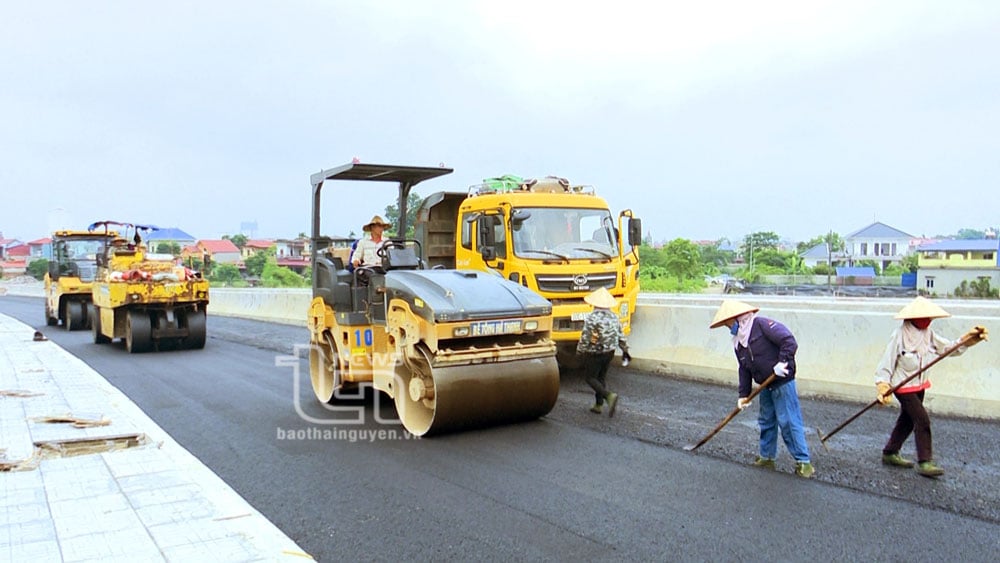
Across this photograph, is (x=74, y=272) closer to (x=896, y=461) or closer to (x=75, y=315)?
(x=75, y=315)

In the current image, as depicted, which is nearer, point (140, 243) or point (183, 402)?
point (183, 402)

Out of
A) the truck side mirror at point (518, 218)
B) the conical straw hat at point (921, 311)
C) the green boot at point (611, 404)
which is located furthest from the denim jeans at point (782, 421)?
the truck side mirror at point (518, 218)

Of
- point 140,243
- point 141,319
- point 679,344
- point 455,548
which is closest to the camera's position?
point 455,548

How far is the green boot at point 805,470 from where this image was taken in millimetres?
5515

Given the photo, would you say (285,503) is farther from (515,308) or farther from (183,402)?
(183,402)

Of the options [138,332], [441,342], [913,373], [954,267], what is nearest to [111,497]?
[441,342]

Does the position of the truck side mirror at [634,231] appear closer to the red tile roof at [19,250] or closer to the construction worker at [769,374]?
the construction worker at [769,374]

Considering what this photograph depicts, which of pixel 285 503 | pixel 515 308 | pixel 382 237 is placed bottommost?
pixel 285 503

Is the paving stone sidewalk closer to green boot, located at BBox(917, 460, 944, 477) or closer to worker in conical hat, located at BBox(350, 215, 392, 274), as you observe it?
worker in conical hat, located at BBox(350, 215, 392, 274)

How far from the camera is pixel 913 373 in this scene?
5.59 metres

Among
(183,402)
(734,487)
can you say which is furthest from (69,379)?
(734,487)

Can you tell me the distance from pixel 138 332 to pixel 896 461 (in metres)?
13.3

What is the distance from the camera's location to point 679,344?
10.4 metres

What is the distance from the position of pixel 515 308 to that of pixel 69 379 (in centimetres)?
755
